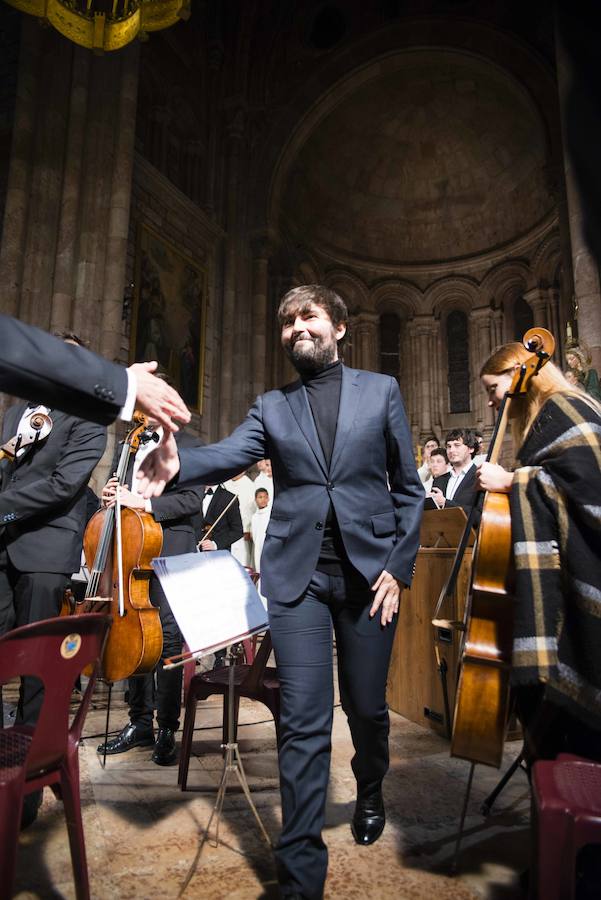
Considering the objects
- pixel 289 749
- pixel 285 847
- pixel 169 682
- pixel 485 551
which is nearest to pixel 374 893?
pixel 285 847

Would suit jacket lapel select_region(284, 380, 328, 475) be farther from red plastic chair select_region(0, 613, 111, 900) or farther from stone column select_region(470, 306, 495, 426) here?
stone column select_region(470, 306, 495, 426)

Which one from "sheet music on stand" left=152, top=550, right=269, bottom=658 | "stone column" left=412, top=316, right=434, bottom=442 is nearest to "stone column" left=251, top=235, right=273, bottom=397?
"stone column" left=412, top=316, right=434, bottom=442

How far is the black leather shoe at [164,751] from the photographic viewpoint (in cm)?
331

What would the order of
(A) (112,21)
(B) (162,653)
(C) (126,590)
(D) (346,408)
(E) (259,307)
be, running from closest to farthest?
1. (D) (346,408)
2. (C) (126,590)
3. (B) (162,653)
4. (A) (112,21)
5. (E) (259,307)

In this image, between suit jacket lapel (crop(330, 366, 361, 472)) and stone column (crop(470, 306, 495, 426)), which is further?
stone column (crop(470, 306, 495, 426))

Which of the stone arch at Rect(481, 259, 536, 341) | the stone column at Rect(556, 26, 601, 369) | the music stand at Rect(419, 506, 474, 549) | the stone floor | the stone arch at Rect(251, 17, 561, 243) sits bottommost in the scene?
the stone floor

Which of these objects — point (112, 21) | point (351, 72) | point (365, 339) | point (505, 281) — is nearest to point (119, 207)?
point (112, 21)

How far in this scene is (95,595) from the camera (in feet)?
10.8

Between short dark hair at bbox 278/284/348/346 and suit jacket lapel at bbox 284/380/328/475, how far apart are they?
0.27 m

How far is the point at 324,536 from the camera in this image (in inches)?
86.9

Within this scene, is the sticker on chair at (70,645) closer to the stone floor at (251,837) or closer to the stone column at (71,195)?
the stone floor at (251,837)

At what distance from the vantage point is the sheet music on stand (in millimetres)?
2014

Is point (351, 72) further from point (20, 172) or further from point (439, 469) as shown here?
point (439, 469)

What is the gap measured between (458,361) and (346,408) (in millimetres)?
17609
